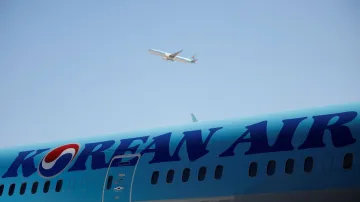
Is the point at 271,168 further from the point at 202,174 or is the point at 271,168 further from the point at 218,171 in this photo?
the point at 202,174

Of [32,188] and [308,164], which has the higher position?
[308,164]

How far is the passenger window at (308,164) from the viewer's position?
15.5 m

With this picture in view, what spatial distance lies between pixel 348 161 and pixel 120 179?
306 inches

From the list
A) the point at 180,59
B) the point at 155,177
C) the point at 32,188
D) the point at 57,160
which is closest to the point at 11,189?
the point at 32,188

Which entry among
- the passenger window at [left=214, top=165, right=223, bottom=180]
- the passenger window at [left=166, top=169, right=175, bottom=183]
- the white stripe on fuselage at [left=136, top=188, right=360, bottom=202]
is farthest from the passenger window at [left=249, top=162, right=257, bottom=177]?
the passenger window at [left=166, top=169, right=175, bottom=183]

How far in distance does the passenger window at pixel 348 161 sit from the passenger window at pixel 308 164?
905 millimetres

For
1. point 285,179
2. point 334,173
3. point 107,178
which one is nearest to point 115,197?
point 107,178

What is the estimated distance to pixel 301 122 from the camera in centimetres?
1678

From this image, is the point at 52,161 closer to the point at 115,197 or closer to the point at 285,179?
the point at 115,197

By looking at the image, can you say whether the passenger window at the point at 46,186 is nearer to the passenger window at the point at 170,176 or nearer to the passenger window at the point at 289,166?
the passenger window at the point at 170,176

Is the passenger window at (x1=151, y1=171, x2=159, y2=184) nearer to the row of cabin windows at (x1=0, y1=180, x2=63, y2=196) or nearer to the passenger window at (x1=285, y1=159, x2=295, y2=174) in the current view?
the row of cabin windows at (x1=0, y1=180, x2=63, y2=196)

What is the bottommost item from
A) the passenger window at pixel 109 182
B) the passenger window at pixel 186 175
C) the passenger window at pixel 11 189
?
the passenger window at pixel 11 189

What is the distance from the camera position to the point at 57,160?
73.4 ft

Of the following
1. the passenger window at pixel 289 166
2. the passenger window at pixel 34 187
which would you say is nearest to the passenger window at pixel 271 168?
the passenger window at pixel 289 166
